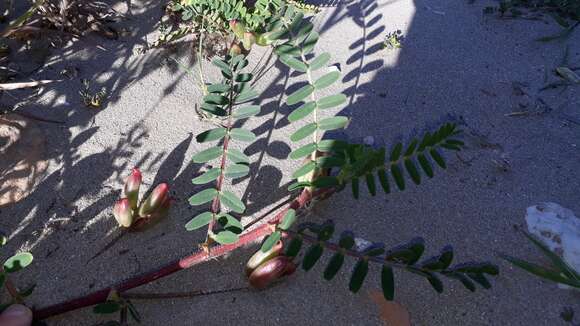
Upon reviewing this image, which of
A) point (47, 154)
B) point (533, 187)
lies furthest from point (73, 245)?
point (533, 187)

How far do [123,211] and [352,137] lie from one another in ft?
2.77

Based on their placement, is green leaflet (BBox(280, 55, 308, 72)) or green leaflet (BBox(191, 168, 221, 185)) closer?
green leaflet (BBox(191, 168, 221, 185))

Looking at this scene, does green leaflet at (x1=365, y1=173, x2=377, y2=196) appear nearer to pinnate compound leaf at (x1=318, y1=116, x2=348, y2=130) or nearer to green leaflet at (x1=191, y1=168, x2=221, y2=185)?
pinnate compound leaf at (x1=318, y1=116, x2=348, y2=130)

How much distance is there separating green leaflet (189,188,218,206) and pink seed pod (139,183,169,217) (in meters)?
0.15

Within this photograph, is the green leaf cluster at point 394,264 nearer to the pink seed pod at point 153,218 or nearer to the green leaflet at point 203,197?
the green leaflet at point 203,197

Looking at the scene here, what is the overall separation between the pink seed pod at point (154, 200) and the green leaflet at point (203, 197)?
152 mm

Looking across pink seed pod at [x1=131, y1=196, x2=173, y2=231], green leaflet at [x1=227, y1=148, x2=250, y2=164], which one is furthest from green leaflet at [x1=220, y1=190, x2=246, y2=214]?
pink seed pod at [x1=131, y1=196, x2=173, y2=231]

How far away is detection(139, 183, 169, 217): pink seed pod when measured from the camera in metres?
1.48

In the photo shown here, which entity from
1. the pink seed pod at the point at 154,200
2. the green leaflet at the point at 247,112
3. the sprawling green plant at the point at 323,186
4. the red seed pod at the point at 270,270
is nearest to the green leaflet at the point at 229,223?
the sprawling green plant at the point at 323,186

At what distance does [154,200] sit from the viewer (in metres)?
1.48

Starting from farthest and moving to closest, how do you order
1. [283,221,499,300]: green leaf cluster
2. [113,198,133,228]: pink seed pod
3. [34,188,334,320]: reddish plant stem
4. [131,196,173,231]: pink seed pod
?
[131,196,173,231]: pink seed pod < [113,198,133,228]: pink seed pod < [34,188,334,320]: reddish plant stem < [283,221,499,300]: green leaf cluster

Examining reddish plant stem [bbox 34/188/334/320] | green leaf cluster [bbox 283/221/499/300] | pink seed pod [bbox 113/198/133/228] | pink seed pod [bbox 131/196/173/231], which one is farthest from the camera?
pink seed pod [bbox 131/196/173/231]

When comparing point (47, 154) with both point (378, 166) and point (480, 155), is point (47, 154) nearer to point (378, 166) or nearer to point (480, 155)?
point (378, 166)

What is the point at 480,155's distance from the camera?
182 centimetres
